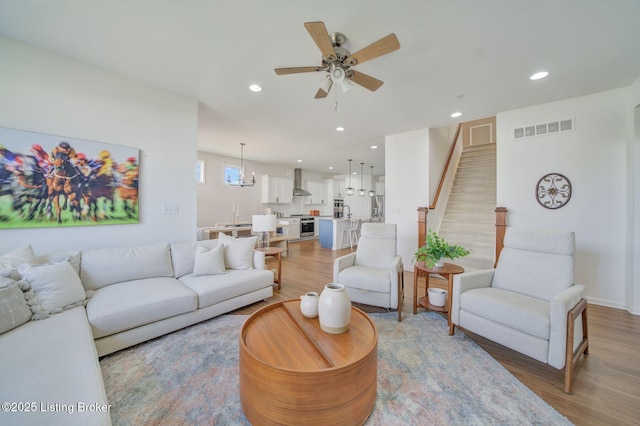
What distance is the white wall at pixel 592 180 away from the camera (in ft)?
9.57

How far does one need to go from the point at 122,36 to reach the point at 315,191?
25.4 feet

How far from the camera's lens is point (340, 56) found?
6.39 ft

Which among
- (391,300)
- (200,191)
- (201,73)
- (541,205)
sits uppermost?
(201,73)

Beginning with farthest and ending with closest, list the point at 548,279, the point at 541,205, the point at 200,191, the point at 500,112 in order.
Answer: the point at 200,191, the point at 500,112, the point at 541,205, the point at 548,279

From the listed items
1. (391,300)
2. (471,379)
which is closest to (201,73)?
(391,300)

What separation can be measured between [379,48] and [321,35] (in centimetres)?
46

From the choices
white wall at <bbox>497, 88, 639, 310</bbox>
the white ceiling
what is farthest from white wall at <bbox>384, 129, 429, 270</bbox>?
white wall at <bbox>497, 88, 639, 310</bbox>

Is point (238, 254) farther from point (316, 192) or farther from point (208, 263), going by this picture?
point (316, 192)

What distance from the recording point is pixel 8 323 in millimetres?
1477

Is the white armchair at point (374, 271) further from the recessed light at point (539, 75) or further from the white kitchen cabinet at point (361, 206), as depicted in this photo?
the white kitchen cabinet at point (361, 206)

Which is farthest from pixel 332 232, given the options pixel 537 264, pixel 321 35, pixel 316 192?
pixel 321 35

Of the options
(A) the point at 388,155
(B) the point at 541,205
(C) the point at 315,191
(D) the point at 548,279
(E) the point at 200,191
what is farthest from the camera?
(C) the point at 315,191

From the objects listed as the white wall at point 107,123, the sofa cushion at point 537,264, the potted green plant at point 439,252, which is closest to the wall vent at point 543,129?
the sofa cushion at point 537,264

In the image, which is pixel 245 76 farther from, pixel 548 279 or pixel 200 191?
pixel 200 191
